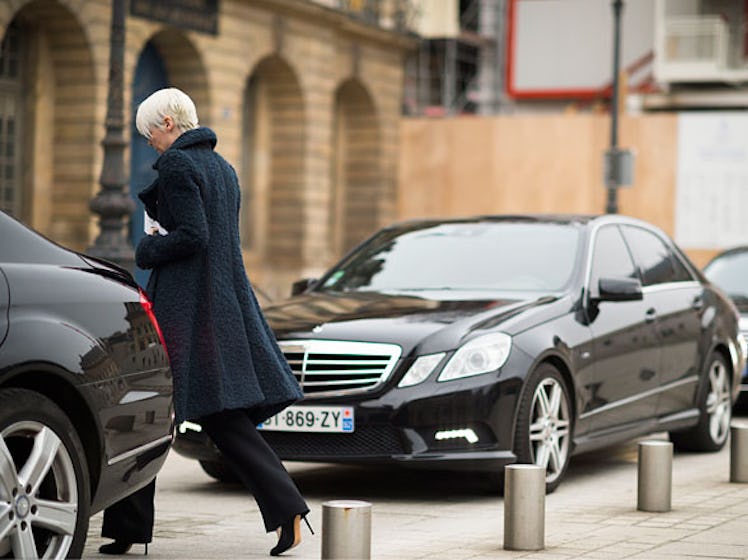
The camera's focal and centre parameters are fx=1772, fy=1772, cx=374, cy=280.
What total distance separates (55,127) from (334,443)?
19.6 m

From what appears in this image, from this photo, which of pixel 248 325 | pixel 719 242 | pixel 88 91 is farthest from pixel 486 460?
pixel 719 242

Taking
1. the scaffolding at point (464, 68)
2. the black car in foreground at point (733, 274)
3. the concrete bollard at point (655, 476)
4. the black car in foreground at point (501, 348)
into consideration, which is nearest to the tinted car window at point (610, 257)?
the black car in foreground at point (501, 348)

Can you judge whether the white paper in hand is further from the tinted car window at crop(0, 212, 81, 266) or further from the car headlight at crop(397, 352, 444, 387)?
the car headlight at crop(397, 352, 444, 387)

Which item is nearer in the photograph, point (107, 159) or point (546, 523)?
point (546, 523)

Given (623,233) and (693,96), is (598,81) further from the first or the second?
(623,233)

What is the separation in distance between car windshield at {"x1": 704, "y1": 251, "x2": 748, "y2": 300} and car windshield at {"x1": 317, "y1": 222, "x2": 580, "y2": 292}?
5.55 metres

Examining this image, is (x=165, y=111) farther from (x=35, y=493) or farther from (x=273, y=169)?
(x=273, y=169)

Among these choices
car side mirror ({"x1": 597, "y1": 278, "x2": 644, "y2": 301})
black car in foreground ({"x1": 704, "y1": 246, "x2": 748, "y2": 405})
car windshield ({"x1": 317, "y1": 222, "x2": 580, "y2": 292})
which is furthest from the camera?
black car in foreground ({"x1": 704, "y1": 246, "x2": 748, "y2": 405})

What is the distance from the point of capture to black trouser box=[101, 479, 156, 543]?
6992mm

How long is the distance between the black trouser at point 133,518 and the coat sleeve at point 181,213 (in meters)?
0.92

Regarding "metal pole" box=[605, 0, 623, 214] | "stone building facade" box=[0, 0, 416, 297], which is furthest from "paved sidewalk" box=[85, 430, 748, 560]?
"metal pole" box=[605, 0, 623, 214]

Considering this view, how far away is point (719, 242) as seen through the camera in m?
32.6

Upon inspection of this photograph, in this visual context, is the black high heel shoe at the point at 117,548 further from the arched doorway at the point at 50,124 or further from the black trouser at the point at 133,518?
the arched doorway at the point at 50,124

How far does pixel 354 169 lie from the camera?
3844 centimetres
